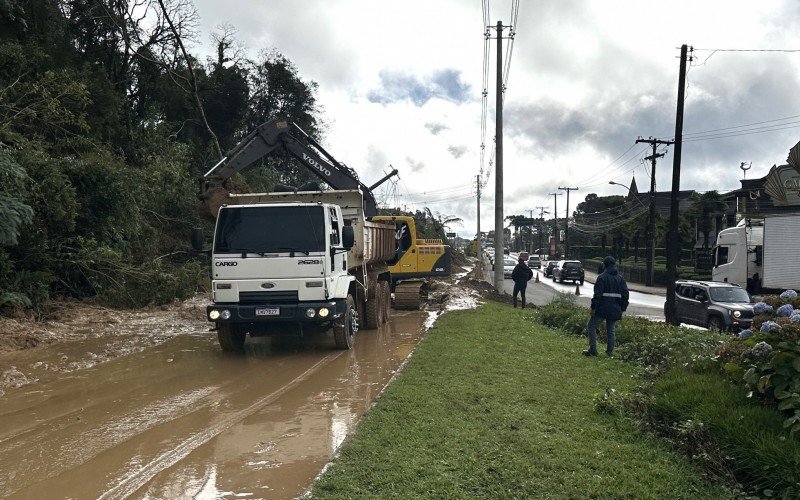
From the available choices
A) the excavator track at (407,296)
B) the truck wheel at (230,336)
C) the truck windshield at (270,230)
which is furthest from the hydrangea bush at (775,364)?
the excavator track at (407,296)

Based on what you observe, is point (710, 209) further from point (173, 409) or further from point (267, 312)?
point (173, 409)

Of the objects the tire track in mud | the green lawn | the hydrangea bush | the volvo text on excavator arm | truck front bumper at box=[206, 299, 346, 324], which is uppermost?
the volvo text on excavator arm

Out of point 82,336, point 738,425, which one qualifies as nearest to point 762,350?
point 738,425

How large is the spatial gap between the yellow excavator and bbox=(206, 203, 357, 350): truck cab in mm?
9045

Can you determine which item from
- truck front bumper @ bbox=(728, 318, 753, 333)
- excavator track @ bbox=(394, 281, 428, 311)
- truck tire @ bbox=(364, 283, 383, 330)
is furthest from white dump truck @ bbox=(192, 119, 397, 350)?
truck front bumper @ bbox=(728, 318, 753, 333)

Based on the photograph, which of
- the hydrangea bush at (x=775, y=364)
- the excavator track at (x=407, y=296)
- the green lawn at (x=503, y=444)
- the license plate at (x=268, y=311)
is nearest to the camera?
the green lawn at (x=503, y=444)

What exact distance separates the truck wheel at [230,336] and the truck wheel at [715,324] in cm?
1260

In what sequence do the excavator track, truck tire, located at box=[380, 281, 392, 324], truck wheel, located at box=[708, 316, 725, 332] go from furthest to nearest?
the excavator track < truck wheel, located at box=[708, 316, 725, 332] < truck tire, located at box=[380, 281, 392, 324]

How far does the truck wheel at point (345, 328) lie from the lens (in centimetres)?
1080

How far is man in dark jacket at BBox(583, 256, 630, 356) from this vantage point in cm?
1003

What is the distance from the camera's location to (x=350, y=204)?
1240 cm

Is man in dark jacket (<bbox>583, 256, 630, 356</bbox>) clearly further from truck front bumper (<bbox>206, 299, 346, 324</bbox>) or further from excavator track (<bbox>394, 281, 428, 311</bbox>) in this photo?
excavator track (<bbox>394, 281, 428, 311</bbox>)

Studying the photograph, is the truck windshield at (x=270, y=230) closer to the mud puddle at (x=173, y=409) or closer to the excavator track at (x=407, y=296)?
the mud puddle at (x=173, y=409)

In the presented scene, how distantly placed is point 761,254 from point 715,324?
266 inches
